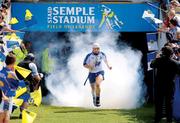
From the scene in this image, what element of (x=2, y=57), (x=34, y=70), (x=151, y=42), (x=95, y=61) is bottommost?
(x=34, y=70)

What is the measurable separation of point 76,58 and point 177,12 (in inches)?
145

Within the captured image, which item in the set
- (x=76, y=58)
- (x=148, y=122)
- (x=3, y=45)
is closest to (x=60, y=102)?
(x=76, y=58)

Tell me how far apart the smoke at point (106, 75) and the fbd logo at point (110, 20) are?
0.42 metres

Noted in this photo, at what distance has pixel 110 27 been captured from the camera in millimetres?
17891

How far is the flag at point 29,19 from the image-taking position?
1660cm

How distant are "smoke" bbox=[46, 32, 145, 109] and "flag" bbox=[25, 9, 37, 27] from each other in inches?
65.1

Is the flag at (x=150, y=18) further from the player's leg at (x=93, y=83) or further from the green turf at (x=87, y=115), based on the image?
the green turf at (x=87, y=115)

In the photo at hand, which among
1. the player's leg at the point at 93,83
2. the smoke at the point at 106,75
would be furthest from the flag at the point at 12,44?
the player's leg at the point at 93,83

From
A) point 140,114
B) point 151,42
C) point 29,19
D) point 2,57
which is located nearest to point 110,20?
point 151,42

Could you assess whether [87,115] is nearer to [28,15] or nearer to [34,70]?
[34,70]

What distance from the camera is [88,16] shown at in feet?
58.5

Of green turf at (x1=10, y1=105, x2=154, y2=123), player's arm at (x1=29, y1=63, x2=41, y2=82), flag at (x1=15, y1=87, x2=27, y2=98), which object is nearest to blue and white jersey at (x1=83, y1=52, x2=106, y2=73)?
green turf at (x1=10, y1=105, x2=154, y2=123)

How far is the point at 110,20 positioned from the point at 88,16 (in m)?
0.72

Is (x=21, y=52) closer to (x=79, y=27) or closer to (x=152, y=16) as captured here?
(x=79, y=27)
